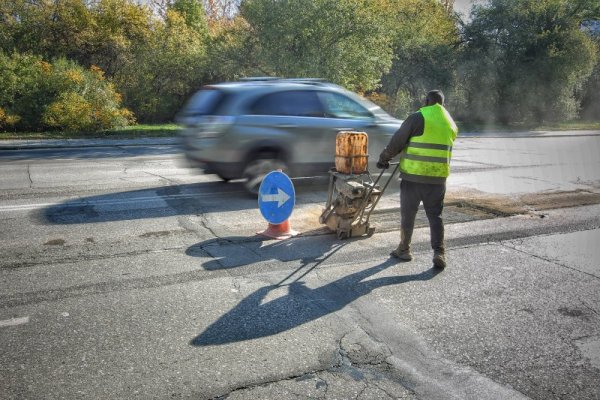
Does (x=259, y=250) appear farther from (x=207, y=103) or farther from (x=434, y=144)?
(x=207, y=103)

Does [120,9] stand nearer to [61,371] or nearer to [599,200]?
[599,200]

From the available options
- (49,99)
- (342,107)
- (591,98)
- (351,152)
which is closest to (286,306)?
(351,152)

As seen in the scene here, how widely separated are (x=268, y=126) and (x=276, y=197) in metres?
2.72

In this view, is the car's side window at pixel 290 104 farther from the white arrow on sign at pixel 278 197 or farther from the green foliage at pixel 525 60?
the green foliage at pixel 525 60

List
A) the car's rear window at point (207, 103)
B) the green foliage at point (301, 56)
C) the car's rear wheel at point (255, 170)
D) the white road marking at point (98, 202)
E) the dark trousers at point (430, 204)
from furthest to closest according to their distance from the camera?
the green foliage at point (301, 56)
the car's rear wheel at point (255, 170)
the car's rear window at point (207, 103)
the white road marking at point (98, 202)
the dark trousers at point (430, 204)

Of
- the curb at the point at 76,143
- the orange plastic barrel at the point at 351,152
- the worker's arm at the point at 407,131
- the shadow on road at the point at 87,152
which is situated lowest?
the shadow on road at the point at 87,152

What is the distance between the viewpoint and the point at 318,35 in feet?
72.3

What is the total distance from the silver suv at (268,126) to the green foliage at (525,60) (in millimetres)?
26394

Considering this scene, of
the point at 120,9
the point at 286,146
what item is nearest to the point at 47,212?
the point at 286,146

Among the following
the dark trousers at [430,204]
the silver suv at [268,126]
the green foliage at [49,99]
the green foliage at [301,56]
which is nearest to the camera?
the dark trousers at [430,204]

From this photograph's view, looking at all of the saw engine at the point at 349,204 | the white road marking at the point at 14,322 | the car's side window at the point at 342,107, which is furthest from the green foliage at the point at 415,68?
the white road marking at the point at 14,322

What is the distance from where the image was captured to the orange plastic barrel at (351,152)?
6637mm

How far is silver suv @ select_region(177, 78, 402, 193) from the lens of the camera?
344 inches

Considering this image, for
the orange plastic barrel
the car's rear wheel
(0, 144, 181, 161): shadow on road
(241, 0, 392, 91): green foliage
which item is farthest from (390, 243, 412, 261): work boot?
(241, 0, 392, 91): green foliage
